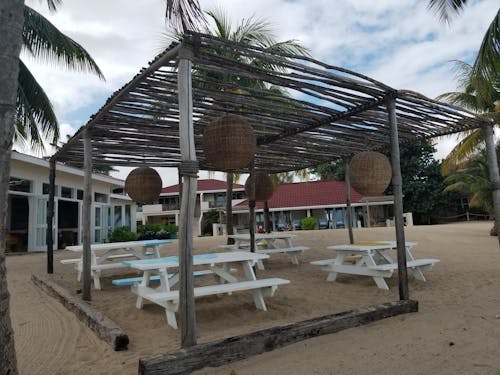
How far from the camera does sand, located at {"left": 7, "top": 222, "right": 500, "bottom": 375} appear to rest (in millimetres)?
3004

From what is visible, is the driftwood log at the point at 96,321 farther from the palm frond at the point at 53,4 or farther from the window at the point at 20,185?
the window at the point at 20,185

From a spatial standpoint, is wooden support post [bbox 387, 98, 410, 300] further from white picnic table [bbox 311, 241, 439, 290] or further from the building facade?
the building facade

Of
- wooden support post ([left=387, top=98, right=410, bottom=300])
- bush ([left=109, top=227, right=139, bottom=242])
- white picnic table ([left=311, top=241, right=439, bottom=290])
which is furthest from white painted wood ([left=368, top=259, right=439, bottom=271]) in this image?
bush ([left=109, top=227, right=139, bottom=242])

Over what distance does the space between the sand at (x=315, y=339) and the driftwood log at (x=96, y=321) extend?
0.29ft

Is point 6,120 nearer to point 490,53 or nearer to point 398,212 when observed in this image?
point 398,212

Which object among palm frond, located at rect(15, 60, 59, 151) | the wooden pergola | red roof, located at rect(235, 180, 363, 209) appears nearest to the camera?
the wooden pergola

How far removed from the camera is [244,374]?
2.85m

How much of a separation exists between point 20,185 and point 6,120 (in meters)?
13.7

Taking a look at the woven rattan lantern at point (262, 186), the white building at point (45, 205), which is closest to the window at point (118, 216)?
the white building at point (45, 205)

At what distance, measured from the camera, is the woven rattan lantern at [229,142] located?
3947 millimetres

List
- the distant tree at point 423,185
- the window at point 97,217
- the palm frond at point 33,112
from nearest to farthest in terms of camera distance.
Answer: the palm frond at point 33,112 < the window at point 97,217 < the distant tree at point 423,185

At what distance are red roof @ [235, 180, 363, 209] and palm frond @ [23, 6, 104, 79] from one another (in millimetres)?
17524

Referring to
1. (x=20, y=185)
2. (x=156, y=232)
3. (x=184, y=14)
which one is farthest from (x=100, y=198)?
(x=184, y=14)

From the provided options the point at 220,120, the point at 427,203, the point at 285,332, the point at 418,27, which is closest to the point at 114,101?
the point at 220,120
